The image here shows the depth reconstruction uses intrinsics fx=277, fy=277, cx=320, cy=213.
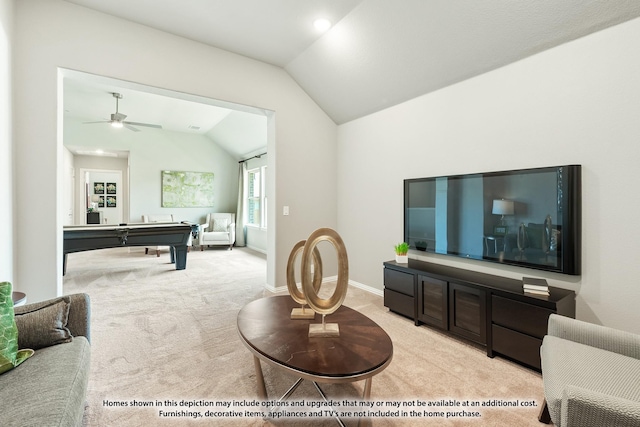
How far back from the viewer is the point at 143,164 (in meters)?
7.10

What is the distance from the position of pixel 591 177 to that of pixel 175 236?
534cm

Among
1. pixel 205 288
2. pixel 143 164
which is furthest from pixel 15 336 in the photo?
pixel 143 164

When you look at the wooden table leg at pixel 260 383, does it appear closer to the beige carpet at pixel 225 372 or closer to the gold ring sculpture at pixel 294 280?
the beige carpet at pixel 225 372

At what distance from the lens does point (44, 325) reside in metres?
1.45

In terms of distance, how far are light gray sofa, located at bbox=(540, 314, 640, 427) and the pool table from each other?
5002mm

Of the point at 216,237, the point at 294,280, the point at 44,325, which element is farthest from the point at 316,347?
the point at 216,237

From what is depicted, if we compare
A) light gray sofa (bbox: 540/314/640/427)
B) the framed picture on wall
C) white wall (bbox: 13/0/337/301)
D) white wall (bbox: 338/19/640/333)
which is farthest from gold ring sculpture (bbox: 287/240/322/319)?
the framed picture on wall

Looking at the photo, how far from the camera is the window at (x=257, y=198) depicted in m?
7.11

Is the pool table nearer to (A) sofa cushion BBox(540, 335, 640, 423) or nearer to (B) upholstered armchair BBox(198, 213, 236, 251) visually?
(B) upholstered armchair BBox(198, 213, 236, 251)

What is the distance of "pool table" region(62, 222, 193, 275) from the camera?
389 centimetres

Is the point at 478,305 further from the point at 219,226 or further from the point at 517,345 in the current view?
the point at 219,226

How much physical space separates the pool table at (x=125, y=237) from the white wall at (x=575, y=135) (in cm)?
394

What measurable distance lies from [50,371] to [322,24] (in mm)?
3381

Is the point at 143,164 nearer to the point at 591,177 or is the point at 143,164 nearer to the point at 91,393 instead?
the point at 91,393
